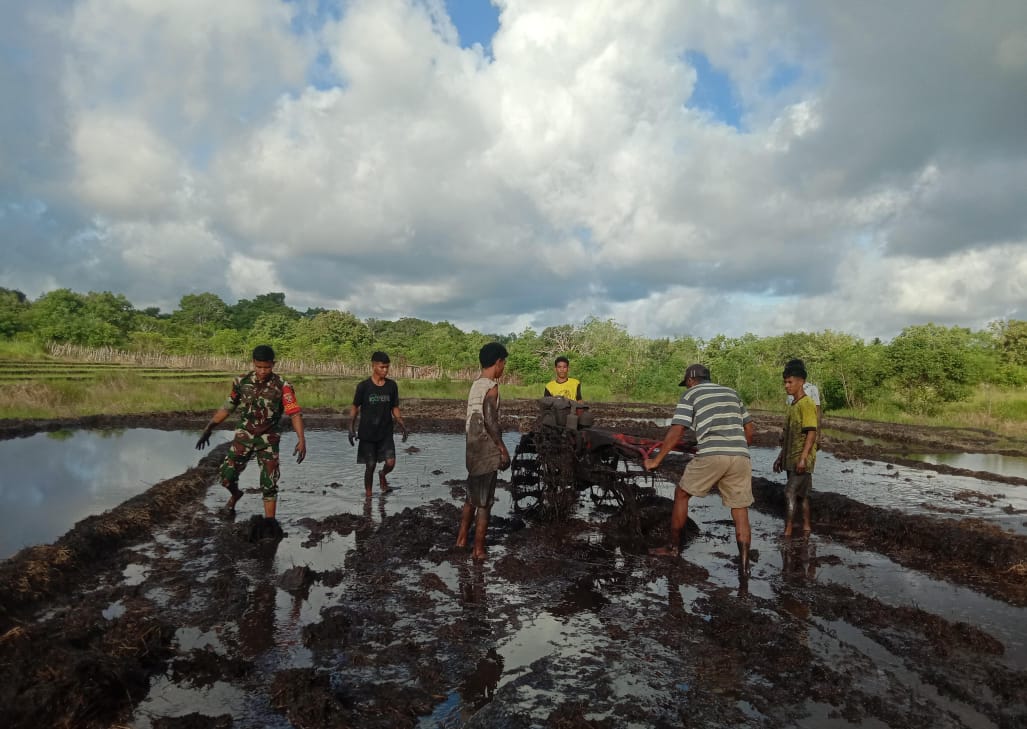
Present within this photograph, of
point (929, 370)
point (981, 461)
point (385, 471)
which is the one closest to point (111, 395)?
point (385, 471)

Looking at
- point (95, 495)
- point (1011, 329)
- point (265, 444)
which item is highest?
point (1011, 329)

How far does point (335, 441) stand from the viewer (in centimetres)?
1473

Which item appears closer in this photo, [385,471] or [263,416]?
[263,416]

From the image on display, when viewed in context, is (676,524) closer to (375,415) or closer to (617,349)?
(375,415)

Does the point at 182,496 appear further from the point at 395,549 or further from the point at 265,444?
the point at 395,549

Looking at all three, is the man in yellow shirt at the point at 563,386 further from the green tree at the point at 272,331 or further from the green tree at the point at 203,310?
the green tree at the point at 203,310

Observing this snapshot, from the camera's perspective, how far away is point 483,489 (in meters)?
5.96

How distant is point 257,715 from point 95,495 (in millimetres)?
7009

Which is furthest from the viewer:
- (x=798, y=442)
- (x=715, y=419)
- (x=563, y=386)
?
(x=563, y=386)

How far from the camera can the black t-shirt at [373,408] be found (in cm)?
841

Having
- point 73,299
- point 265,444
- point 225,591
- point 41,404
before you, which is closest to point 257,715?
point 225,591

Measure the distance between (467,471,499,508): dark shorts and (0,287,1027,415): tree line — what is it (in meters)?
26.2

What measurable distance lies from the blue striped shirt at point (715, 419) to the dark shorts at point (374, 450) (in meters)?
4.51

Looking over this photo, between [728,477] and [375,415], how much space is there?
4866mm
